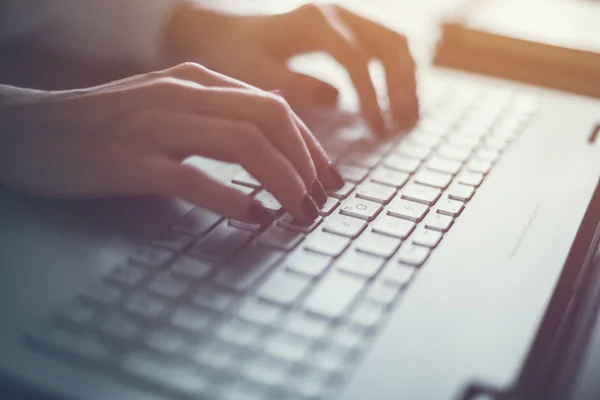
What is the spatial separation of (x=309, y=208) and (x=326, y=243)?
0.12 feet

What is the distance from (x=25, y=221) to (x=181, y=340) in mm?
196

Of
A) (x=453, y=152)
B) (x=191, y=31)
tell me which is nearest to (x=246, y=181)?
(x=453, y=152)

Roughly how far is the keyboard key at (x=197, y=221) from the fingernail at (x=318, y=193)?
0.08 m

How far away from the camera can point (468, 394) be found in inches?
12.6

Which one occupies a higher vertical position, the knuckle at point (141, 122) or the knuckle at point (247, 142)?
the knuckle at point (247, 142)

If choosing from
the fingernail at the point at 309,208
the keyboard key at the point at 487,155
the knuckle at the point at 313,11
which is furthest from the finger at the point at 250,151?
the knuckle at the point at 313,11

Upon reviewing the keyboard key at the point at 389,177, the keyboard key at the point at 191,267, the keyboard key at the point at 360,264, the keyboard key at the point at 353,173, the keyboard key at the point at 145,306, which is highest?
the keyboard key at the point at 389,177

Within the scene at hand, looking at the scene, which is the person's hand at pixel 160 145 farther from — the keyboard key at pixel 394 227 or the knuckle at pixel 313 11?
the knuckle at pixel 313 11

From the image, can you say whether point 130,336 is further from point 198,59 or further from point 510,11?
point 510,11

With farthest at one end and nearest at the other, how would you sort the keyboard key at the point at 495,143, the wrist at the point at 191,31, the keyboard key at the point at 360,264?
the wrist at the point at 191,31, the keyboard key at the point at 495,143, the keyboard key at the point at 360,264

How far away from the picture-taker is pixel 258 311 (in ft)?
1.21

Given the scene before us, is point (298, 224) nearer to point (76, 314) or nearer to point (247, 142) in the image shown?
point (247, 142)

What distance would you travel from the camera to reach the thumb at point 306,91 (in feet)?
2.31

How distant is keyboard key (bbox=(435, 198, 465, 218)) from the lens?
0.50 meters
